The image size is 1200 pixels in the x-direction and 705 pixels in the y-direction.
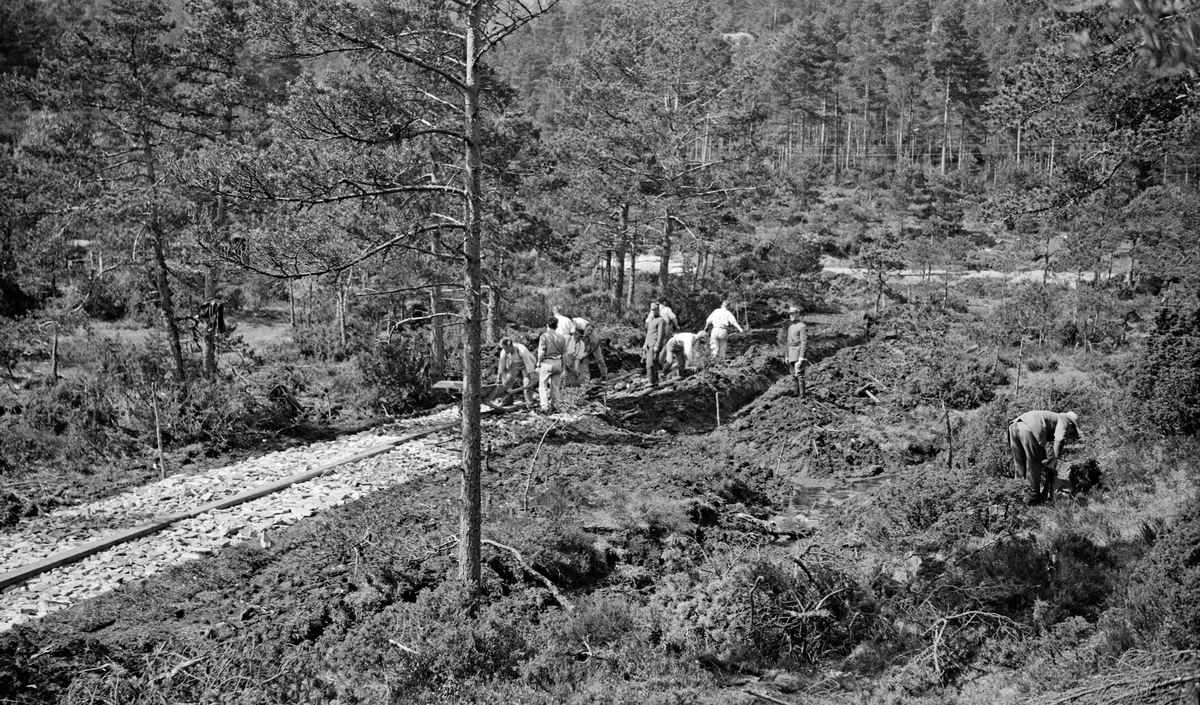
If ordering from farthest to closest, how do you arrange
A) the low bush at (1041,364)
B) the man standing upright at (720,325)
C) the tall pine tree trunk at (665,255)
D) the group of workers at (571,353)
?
the tall pine tree trunk at (665,255), the man standing upright at (720,325), the low bush at (1041,364), the group of workers at (571,353)

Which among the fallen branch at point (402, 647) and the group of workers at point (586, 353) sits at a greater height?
the group of workers at point (586, 353)

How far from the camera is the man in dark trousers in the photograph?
17.5 meters

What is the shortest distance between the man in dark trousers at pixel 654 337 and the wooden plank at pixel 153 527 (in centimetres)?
628

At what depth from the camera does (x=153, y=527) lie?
32.3 feet

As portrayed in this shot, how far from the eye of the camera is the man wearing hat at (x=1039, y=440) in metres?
9.60

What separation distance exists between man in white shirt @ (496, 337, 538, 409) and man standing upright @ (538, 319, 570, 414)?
1.33 feet

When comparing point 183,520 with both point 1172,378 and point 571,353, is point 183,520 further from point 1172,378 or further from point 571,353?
point 1172,378

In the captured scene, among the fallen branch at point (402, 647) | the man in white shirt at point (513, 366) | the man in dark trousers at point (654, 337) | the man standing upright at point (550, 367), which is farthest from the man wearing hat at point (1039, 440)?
the man in white shirt at point (513, 366)

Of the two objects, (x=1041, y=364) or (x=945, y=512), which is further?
(x=1041, y=364)

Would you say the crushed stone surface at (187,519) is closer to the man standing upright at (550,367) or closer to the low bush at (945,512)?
the man standing upright at (550,367)

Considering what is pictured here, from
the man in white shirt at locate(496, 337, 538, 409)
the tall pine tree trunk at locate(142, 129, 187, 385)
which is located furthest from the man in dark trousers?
the tall pine tree trunk at locate(142, 129, 187, 385)

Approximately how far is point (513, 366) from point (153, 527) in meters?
7.92

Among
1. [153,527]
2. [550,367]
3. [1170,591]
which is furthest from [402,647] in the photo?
[550,367]

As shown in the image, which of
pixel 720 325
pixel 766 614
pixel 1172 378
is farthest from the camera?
pixel 720 325
